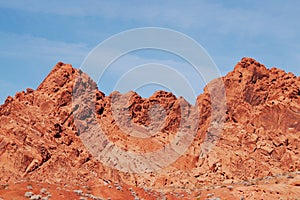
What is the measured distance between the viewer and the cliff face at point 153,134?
65875mm

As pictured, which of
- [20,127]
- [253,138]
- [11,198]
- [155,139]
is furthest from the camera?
[155,139]

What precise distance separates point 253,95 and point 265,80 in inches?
144

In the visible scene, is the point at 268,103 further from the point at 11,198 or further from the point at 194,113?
the point at 11,198

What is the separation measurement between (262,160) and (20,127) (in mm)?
35879

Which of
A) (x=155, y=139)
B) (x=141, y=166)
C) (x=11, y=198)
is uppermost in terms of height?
(x=155, y=139)

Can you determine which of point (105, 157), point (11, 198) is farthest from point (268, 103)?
point (11, 198)

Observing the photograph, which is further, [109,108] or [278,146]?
[109,108]

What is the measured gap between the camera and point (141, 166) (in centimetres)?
7412

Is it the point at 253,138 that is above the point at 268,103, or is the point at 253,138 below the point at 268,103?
below

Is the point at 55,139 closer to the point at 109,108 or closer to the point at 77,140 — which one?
the point at 77,140

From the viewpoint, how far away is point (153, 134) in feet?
281

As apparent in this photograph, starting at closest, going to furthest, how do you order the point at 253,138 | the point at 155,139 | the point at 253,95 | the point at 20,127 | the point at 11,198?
the point at 11,198 → the point at 20,127 → the point at 253,138 → the point at 253,95 → the point at 155,139

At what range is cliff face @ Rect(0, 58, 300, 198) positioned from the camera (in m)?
65.9

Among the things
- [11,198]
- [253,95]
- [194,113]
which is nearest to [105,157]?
[194,113]
